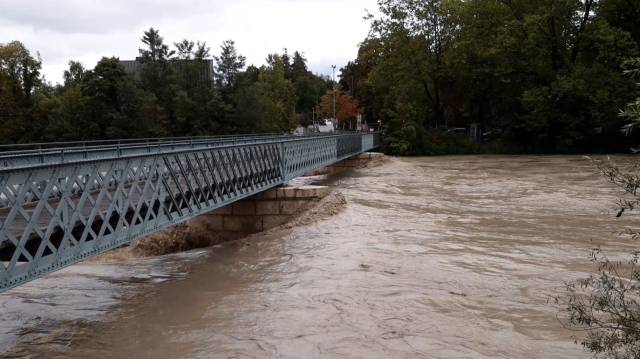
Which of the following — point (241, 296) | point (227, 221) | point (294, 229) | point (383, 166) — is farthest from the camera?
point (383, 166)

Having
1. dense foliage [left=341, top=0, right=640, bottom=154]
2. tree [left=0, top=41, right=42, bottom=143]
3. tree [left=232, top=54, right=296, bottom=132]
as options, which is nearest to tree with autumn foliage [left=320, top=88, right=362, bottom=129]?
tree [left=232, top=54, right=296, bottom=132]

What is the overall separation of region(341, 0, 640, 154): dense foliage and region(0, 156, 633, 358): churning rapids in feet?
111

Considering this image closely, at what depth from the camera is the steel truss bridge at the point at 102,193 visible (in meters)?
7.59

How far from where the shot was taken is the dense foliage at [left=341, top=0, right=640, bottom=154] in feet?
159

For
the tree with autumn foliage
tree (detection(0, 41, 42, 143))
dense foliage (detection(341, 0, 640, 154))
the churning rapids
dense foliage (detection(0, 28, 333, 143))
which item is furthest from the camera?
the tree with autumn foliage

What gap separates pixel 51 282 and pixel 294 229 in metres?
6.92

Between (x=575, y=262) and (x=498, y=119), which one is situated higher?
(x=498, y=119)

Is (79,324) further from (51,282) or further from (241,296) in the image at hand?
(51,282)

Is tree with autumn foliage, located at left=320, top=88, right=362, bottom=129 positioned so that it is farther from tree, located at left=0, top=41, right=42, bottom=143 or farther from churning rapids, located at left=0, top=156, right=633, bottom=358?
churning rapids, located at left=0, top=156, right=633, bottom=358

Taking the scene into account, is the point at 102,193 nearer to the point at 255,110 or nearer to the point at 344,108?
the point at 255,110

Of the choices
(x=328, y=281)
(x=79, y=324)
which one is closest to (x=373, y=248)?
(x=328, y=281)

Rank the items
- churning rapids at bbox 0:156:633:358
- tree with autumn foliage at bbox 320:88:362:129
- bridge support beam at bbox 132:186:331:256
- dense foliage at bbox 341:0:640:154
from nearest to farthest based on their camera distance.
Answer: churning rapids at bbox 0:156:633:358 < bridge support beam at bbox 132:186:331:256 < dense foliage at bbox 341:0:640:154 < tree with autumn foliage at bbox 320:88:362:129

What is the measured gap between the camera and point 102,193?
9.29m

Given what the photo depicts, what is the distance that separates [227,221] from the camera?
63.6 feet
